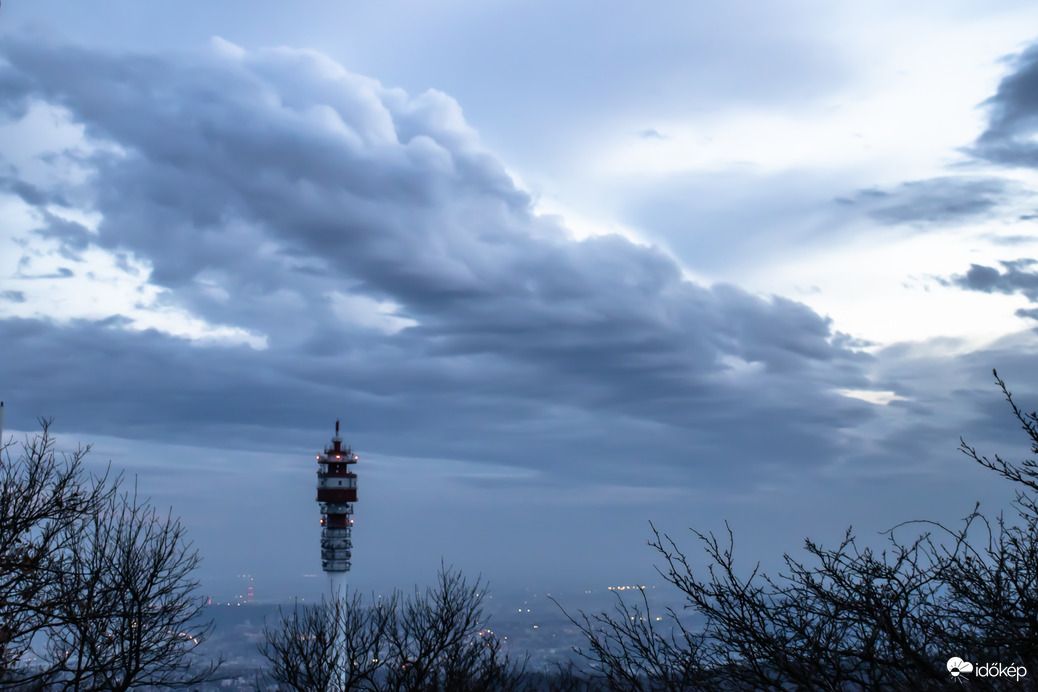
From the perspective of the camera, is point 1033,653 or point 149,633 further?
point 149,633

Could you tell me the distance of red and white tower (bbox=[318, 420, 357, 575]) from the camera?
122 meters

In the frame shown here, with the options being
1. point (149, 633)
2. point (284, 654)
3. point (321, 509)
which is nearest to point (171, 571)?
point (149, 633)

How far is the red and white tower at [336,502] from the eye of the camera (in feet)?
400

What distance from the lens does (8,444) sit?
21922 millimetres

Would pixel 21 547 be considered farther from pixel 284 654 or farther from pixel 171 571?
pixel 284 654

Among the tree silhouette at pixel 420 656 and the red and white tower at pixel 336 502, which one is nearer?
the tree silhouette at pixel 420 656

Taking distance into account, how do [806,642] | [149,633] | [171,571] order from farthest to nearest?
1. [171,571]
2. [149,633]
3. [806,642]

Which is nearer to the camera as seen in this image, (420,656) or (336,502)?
(420,656)

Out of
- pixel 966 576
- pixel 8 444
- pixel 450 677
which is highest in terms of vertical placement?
pixel 8 444

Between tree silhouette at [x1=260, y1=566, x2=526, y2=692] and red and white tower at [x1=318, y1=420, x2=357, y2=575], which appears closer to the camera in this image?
tree silhouette at [x1=260, y1=566, x2=526, y2=692]

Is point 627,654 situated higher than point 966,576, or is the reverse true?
point 966,576

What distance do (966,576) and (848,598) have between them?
1323mm

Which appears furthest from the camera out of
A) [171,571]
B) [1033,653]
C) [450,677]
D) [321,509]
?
[321,509]

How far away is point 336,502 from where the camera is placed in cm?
12244
